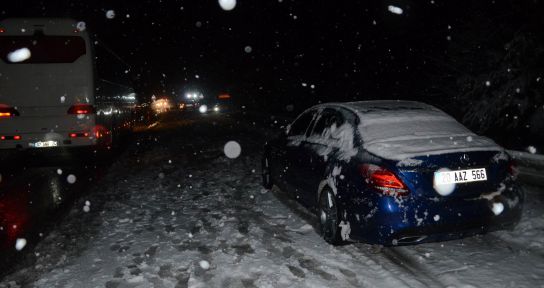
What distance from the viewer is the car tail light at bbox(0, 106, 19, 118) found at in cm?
1105

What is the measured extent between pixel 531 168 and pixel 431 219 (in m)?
5.62

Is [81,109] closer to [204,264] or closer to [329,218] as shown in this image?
[204,264]

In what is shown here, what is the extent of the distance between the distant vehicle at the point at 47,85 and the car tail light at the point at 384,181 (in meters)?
9.14

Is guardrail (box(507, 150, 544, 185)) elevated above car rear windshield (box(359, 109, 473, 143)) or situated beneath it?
→ situated beneath

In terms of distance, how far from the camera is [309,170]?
5.86 metres

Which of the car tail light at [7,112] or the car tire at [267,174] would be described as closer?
the car tire at [267,174]

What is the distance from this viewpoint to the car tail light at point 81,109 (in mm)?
11484

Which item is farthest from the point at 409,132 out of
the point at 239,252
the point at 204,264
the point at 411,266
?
the point at 204,264

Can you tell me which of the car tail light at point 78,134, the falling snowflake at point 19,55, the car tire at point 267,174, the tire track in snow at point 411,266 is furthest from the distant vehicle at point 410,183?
the falling snowflake at point 19,55

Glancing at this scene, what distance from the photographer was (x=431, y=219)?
4.26 m

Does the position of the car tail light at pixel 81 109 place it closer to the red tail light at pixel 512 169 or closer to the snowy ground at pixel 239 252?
the snowy ground at pixel 239 252

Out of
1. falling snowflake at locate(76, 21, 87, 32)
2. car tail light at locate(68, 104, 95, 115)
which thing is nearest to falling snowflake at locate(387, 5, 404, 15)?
falling snowflake at locate(76, 21, 87, 32)

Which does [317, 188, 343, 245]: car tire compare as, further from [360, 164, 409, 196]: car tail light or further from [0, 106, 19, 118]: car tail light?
[0, 106, 19, 118]: car tail light

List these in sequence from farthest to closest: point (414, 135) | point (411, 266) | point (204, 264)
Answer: point (414, 135), point (204, 264), point (411, 266)
